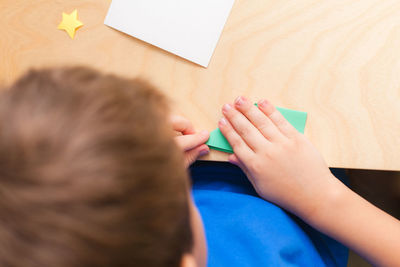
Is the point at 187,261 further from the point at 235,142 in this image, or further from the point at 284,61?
the point at 284,61

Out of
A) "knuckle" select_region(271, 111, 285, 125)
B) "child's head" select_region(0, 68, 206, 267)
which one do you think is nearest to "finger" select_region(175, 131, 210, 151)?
"knuckle" select_region(271, 111, 285, 125)

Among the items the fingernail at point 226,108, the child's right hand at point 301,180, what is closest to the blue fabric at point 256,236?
the child's right hand at point 301,180

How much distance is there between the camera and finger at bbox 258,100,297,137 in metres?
0.49

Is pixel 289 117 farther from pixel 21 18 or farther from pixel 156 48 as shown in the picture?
pixel 21 18

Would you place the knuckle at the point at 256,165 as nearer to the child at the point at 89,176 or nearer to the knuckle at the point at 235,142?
the knuckle at the point at 235,142

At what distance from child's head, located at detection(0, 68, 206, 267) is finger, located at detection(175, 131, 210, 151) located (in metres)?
0.21

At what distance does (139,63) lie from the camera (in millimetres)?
526

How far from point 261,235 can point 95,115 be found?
362 millimetres

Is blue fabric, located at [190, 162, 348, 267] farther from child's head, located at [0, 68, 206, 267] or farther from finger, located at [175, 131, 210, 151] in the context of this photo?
child's head, located at [0, 68, 206, 267]

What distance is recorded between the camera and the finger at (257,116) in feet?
1.62

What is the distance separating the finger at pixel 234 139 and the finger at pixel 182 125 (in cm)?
5

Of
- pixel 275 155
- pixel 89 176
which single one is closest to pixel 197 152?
pixel 275 155

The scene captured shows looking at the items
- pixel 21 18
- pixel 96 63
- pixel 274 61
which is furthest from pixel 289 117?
pixel 21 18

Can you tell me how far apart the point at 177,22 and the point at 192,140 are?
0.65 ft
